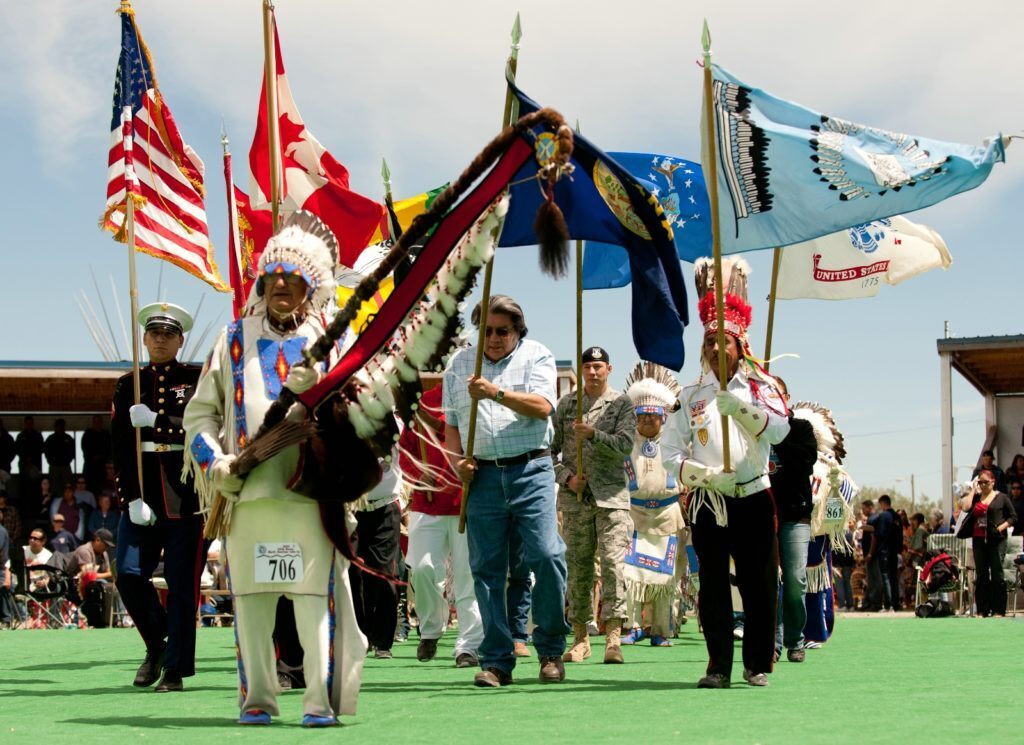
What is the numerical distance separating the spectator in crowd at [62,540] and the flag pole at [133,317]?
1132 cm

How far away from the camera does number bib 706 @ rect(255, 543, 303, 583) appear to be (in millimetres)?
6059

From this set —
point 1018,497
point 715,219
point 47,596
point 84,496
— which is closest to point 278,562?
point 715,219

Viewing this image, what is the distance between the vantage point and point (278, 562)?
19.9 ft

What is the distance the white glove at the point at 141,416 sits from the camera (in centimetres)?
812

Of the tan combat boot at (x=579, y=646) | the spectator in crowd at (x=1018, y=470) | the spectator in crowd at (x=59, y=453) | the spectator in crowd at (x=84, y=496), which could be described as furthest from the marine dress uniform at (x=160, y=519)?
the spectator in crowd at (x=1018, y=470)

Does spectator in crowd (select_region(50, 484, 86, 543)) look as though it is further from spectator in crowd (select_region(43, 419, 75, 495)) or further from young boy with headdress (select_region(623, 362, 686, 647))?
young boy with headdress (select_region(623, 362, 686, 647))

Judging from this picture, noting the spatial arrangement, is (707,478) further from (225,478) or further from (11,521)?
(11,521)

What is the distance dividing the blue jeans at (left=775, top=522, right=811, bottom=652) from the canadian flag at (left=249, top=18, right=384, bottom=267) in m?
4.07

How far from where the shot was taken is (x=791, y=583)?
32.3 feet

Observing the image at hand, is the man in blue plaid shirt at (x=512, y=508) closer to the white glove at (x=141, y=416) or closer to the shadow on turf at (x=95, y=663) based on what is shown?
the white glove at (x=141, y=416)

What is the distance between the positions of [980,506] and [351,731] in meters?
14.4

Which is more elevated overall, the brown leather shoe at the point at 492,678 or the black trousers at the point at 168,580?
the black trousers at the point at 168,580

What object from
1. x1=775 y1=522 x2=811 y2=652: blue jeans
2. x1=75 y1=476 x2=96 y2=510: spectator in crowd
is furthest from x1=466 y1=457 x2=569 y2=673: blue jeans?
x1=75 y1=476 x2=96 y2=510: spectator in crowd

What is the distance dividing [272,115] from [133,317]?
1.72m
